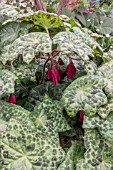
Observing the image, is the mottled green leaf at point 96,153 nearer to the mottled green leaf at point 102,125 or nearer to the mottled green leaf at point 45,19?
the mottled green leaf at point 102,125

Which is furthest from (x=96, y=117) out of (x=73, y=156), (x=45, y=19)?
(x=45, y=19)

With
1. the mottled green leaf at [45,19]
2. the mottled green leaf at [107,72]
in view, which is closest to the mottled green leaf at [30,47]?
the mottled green leaf at [45,19]

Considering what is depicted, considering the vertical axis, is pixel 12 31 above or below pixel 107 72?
above

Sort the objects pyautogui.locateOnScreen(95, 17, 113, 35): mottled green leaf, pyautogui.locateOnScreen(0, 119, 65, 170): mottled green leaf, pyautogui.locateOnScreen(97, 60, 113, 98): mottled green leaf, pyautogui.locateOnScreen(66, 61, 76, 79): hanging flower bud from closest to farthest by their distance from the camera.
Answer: pyautogui.locateOnScreen(0, 119, 65, 170): mottled green leaf < pyautogui.locateOnScreen(97, 60, 113, 98): mottled green leaf < pyautogui.locateOnScreen(66, 61, 76, 79): hanging flower bud < pyautogui.locateOnScreen(95, 17, 113, 35): mottled green leaf

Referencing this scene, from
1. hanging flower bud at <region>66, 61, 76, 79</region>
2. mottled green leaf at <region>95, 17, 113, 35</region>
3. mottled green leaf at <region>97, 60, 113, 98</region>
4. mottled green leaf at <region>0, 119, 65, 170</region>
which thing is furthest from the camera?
mottled green leaf at <region>95, 17, 113, 35</region>

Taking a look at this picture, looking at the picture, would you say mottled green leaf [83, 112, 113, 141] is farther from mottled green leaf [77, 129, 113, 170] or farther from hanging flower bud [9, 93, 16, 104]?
hanging flower bud [9, 93, 16, 104]

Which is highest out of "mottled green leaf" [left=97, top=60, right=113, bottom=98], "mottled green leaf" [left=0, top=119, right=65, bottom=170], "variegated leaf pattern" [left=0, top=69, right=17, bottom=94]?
"variegated leaf pattern" [left=0, top=69, right=17, bottom=94]

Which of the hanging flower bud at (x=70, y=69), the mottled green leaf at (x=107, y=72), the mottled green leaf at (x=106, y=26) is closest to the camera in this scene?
the mottled green leaf at (x=107, y=72)

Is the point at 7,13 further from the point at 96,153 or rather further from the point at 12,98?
the point at 96,153

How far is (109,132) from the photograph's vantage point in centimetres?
94

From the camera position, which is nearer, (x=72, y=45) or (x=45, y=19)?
(x=72, y=45)

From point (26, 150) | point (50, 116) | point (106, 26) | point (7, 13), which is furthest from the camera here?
point (106, 26)

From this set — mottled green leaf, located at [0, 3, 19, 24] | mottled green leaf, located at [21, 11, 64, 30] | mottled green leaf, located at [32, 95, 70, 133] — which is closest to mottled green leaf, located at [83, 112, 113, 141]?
mottled green leaf, located at [32, 95, 70, 133]

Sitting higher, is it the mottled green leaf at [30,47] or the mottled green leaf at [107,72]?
the mottled green leaf at [30,47]
